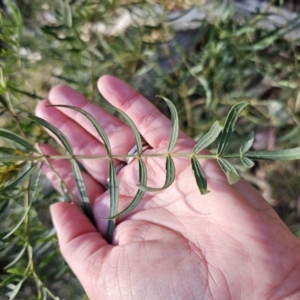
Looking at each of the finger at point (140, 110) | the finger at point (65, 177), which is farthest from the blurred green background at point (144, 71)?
the finger at point (140, 110)

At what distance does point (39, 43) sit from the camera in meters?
1.65

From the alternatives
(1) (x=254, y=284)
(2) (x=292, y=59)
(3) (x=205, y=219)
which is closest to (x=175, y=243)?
(3) (x=205, y=219)

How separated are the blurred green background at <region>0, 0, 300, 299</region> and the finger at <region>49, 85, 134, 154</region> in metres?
0.07

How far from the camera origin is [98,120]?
4.40 ft

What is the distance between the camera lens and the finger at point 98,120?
1.34 m

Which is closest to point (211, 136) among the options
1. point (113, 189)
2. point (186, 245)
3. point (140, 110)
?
point (113, 189)

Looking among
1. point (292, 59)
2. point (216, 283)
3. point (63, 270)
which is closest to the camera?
point (216, 283)

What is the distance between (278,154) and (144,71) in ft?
2.46

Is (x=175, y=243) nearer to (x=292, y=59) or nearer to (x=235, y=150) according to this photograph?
(x=235, y=150)

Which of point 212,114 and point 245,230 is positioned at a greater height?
point 245,230

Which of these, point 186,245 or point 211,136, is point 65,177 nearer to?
point 186,245

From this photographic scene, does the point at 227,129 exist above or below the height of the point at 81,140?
above

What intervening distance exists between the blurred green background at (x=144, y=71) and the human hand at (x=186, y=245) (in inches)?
5.6

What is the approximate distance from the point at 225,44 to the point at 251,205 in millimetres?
520
